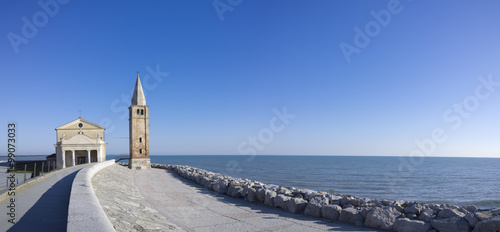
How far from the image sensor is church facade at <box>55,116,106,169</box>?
36594mm

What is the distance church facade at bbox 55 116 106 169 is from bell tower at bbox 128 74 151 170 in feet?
28.5

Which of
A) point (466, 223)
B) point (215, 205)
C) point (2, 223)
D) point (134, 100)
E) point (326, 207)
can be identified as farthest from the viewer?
point (134, 100)

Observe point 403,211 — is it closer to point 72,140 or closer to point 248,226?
point 248,226

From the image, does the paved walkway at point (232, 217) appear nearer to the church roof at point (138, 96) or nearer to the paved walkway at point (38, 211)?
the paved walkway at point (38, 211)

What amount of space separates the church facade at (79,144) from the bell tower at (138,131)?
8693 mm

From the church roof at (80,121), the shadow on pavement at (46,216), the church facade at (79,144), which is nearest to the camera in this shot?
the shadow on pavement at (46,216)

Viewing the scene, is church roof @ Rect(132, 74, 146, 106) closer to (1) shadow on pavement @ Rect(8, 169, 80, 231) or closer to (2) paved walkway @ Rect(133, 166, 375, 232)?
(2) paved walkway @ Rect(133, 166, 375, 232)

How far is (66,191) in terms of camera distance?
335 inches

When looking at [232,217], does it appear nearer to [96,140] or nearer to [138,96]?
[138,96]

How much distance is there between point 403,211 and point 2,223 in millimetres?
8308

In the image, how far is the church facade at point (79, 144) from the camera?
36594 mm

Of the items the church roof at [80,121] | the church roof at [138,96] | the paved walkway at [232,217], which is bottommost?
the paved walkway at [232,217]

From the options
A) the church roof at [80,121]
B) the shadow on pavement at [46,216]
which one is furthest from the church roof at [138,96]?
Result: the shadow on pavement at [46,216]

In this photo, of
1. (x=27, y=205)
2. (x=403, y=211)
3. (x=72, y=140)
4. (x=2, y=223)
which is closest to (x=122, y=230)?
(x=2, y=223)
